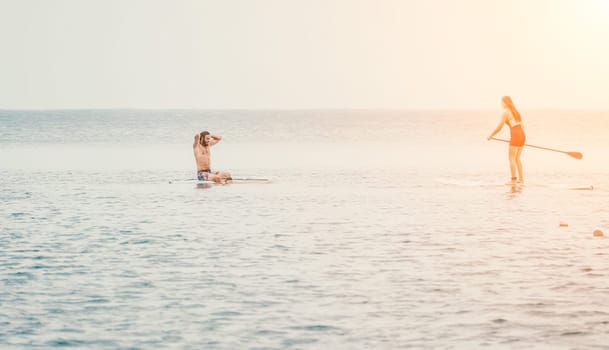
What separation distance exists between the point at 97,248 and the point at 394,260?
5293mm

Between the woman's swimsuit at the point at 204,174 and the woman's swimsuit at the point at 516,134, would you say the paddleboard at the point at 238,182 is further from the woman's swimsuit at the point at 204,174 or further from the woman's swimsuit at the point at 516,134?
the woman's swimsuit at the point at 516,134

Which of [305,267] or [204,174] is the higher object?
[204,174]

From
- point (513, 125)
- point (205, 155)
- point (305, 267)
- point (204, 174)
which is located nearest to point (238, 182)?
point (204, 174)

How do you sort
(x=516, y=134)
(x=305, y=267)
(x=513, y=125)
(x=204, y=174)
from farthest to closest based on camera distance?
(x=204, y=174) → (x=513, y=125) → (x=516, y=134) → (x=305, y=267)

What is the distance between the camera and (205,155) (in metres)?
33.8

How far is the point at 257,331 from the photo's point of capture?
12.8 meters

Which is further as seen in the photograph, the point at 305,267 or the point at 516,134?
the point at 516,134

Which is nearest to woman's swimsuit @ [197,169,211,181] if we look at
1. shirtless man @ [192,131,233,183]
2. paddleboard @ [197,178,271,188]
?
shirtless man @ [192,131,233,183]

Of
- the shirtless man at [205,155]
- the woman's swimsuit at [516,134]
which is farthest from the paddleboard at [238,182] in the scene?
the woman's swimsuit at [516,134]

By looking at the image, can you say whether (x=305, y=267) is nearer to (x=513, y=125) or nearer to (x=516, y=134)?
(x=516, y=134)

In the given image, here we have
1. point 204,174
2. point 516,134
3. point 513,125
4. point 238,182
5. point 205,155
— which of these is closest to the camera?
point 516,134

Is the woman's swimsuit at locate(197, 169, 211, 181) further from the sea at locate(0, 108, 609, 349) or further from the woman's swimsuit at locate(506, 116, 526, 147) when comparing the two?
the woman's swimsuit at locate(506, 116, 526, 147)

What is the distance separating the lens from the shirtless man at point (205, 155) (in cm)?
3294

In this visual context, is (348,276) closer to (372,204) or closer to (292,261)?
(292,261)
